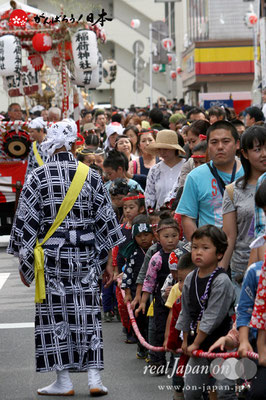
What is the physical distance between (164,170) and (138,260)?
181 centimetres

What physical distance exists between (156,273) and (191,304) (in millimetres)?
1650

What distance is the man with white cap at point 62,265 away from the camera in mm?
6617

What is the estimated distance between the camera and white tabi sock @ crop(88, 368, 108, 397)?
6629mm

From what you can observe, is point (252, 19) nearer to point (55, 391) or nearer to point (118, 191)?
point (118, 191)

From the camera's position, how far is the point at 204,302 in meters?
5.52

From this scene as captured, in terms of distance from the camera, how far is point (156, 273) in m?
7.23

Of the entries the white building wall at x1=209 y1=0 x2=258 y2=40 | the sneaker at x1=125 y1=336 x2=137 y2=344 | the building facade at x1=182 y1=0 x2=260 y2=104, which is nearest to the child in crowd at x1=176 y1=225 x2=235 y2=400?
the sneaker at x1=125 y1=336 x2=137 y2=344

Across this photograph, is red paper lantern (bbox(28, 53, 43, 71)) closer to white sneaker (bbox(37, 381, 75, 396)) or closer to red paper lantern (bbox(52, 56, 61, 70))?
red paper lantern (bbox(52, 56, 61, 70))

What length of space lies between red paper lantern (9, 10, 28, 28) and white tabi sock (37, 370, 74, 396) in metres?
11.0

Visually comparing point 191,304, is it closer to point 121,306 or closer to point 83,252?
point 83,252

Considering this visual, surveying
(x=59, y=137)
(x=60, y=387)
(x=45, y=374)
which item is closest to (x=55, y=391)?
(x=60, y=387)

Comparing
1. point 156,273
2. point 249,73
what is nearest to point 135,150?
point 156,273

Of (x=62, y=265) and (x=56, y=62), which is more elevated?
(x=56, y=62)

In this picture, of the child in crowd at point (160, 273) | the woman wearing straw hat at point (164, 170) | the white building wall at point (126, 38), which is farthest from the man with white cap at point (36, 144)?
the white building wall at point (126, 38)
